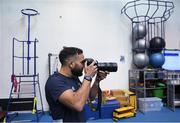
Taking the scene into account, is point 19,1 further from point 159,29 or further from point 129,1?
point 159,29

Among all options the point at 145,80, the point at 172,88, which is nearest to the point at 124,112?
the point at 145,80

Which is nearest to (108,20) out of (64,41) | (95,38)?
(95,38)

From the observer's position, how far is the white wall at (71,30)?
4.23 meters

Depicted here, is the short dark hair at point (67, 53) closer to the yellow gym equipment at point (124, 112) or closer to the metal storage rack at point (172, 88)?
the yellow gym equipment at point (124, 112)

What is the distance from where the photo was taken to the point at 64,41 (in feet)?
14.6

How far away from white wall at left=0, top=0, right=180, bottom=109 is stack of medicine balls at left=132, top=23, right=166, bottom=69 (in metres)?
0.33

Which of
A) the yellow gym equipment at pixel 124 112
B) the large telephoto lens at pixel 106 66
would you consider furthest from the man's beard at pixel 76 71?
the yellow gym equipment at pixel 124 112

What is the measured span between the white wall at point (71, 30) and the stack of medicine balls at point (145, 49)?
331mm

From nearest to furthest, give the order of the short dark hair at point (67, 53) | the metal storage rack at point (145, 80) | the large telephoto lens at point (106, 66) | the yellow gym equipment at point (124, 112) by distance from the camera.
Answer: the short dark hair at point (67, 53) < the large telephoto lens at point (106, 66) < the yellow gym equipment at point (124, 112) < the metal storage rack at point (145, 80)

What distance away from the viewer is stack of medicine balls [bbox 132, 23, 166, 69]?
14.3 feet

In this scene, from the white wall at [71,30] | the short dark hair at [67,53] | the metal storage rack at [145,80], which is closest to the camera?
the short dark hair at [67,53]

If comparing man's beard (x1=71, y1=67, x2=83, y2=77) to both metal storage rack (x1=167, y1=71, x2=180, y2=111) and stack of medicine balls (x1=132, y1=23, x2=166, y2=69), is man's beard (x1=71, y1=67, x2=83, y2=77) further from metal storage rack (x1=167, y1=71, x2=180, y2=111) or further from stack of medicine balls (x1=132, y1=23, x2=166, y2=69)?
metal storage rack (x1=167, y1=71, x2=180, y2=111)

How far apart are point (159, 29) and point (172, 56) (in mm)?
763

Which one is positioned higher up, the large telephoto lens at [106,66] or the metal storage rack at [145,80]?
the large telephoto lens at [106,66]
